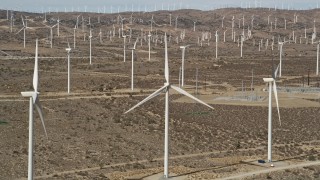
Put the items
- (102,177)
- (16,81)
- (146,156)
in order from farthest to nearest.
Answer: (16,81) → (146,156) → (102,177)

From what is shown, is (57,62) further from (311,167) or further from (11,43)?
(311,167)

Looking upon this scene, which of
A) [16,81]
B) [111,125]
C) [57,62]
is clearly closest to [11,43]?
[57,62]

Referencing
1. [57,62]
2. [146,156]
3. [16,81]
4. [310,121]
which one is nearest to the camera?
[146,156]

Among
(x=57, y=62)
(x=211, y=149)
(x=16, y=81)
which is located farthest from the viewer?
(x=57, y=62)

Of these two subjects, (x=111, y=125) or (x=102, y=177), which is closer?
(x=102, y=177)

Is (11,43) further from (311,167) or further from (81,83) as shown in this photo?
(311,167)

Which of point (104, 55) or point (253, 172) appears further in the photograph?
point (104, 55)

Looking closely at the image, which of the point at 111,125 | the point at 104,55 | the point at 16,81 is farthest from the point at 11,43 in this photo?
the point at 111,125

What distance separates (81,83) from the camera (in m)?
97.4

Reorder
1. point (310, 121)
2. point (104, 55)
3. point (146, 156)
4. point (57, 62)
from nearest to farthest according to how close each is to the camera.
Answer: point (146, 156) → point (310, 121) → point (57, 62) → point (104, 55)

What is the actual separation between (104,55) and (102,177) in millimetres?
136753

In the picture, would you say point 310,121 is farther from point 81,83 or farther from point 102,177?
point 81,83

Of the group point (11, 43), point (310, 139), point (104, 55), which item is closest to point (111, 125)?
point (310, 139)

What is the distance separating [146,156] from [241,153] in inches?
319
